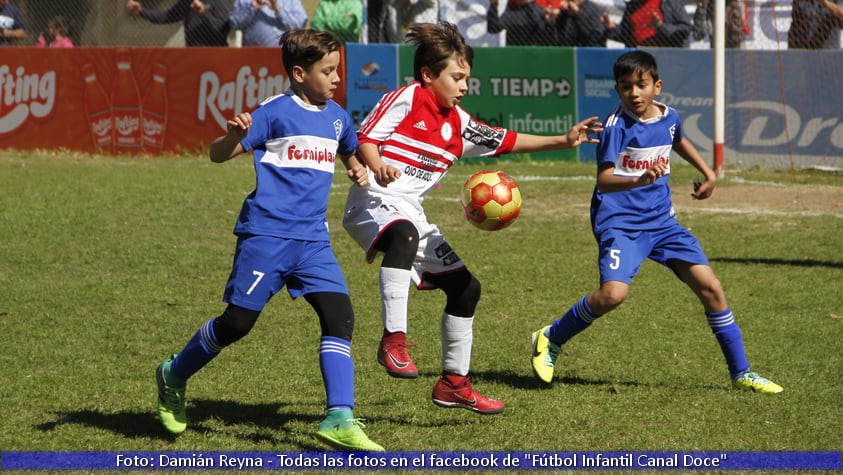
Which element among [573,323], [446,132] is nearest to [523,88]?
[573,323]

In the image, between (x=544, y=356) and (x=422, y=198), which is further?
(x=544, y=356)

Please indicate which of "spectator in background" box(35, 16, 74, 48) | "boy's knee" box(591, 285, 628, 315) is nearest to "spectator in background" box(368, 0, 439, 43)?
"spectator in background" box(35, 16, 74, 48)

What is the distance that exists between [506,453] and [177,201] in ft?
26.3

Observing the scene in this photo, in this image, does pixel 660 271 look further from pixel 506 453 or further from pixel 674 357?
pixel 506 453

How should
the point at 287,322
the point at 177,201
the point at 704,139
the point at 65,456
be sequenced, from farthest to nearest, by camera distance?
the point at 704,139 → the point at 177,201 → the point at 287,322 → the point at 65,456

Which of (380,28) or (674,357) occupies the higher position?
(380,28)

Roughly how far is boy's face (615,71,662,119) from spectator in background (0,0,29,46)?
48.0 feet

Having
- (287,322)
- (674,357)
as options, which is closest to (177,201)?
(287,322)

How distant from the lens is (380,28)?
16.9m

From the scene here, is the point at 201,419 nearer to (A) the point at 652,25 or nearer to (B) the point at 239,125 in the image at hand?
(B) the point at 239,125

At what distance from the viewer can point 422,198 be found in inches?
235

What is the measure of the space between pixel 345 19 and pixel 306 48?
12311 mm

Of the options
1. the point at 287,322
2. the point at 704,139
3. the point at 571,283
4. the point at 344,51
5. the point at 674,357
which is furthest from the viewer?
the point at 344,51

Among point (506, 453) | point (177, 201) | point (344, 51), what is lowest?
point (506, 453)
